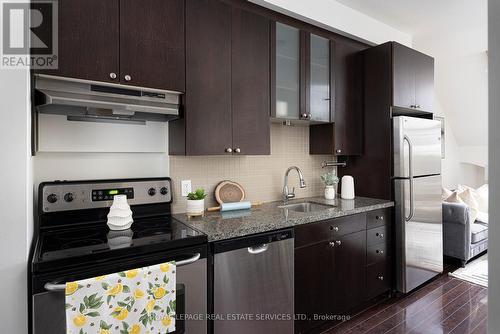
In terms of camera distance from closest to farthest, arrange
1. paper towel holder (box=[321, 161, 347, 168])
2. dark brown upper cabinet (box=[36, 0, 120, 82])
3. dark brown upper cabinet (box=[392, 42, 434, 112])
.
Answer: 1. dark brown upper cabinet (box=[36, 0, 120, 82])
2. dark brown upper cabinet (box=[392, 42, 434, 112])
3. paper towel holder (box=[321, 161, 347, 168])

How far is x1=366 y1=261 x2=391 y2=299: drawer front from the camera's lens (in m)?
2.44

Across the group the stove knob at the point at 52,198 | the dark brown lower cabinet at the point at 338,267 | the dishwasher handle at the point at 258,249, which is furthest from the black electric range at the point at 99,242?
the dark brown lower cabinet at the point at 338,267

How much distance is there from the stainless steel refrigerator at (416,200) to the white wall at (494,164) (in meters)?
2.44

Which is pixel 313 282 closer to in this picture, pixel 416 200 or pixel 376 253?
pixel 376 253

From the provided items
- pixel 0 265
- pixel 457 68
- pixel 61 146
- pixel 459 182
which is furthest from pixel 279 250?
pixel 459 182

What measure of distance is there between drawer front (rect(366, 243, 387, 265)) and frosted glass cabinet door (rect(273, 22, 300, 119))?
4.33 feet

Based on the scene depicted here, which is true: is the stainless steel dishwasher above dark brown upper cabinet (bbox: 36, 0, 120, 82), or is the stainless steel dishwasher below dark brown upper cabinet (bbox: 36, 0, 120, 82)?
below

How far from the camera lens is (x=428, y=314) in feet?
7.90

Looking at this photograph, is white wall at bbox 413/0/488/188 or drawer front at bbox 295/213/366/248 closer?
drawer front at bbox 295/213/366/248

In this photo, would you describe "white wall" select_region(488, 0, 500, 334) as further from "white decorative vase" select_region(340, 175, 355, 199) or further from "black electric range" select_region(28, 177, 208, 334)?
"white decorative vase" select_region(340, 175, 355, 199)

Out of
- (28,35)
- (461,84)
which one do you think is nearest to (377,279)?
(28,35)

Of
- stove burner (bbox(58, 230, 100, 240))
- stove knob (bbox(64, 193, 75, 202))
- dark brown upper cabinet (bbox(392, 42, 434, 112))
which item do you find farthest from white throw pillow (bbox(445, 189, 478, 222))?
stove knob (bbox(64, 193, 75, 202))

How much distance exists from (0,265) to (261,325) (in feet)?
4.48

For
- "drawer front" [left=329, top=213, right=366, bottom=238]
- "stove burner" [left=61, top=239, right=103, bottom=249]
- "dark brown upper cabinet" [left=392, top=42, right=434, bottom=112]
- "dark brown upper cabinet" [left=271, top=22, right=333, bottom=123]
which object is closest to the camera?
"stove burner" [left=61, top=239, right=103, bottom=249]
